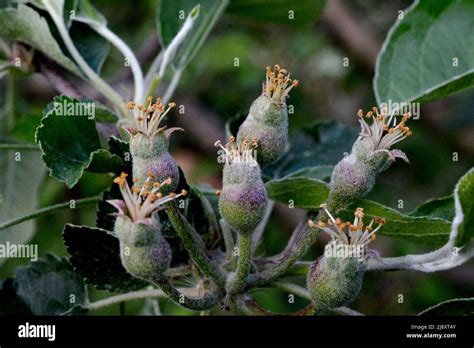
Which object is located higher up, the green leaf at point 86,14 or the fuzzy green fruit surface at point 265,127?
the green leaf at point 86,14

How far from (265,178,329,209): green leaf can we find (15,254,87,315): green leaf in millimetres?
408

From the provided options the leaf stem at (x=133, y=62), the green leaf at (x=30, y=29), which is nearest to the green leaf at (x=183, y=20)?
the leaf stem at (x=133, y=62)

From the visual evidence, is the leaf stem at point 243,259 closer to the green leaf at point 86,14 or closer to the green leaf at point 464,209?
the green leaf at point 464,209

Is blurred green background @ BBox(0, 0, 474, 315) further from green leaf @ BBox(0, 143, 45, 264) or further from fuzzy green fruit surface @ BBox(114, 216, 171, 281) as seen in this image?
fuzzy green fruit surface @ BBox(114, 216, 171, 281)

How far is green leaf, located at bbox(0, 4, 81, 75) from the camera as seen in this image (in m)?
1.50

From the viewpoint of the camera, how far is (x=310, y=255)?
277 cm

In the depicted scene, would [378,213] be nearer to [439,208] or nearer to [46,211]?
[439,208]

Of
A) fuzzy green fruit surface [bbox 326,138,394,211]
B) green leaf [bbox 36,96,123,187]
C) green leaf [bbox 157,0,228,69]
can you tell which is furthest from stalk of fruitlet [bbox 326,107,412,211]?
green leaf [bbox 157,0,228,69]

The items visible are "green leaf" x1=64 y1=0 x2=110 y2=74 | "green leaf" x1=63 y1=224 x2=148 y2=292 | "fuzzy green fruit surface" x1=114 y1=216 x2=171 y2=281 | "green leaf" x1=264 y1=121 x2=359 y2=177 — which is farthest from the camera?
"green leaf" x1=264 y1=121 x2=359 y2=177

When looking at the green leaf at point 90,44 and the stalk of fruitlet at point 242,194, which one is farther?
the green leaf at point 90,44

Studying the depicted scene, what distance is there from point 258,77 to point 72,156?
2.08 meters

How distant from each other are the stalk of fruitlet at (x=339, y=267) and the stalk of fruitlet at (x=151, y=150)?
0.74 ft

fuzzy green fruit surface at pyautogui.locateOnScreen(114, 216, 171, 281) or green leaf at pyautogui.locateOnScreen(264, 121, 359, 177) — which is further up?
green leaf at pyautogui.locateOnScreen(264, 121, 359, 177)

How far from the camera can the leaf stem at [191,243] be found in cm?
109
